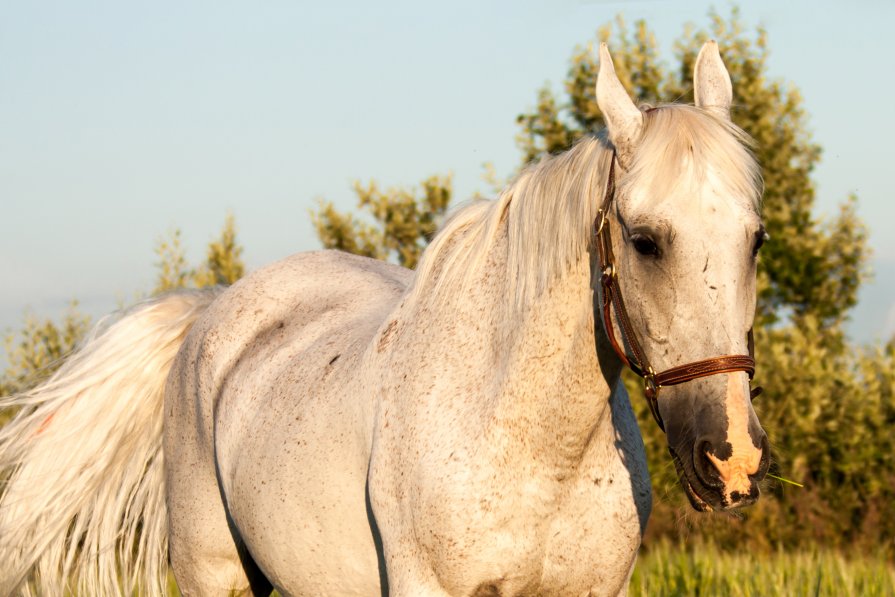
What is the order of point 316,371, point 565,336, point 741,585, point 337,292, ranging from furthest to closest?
point 741,585, point 337,292, point 316,371, point 565,336

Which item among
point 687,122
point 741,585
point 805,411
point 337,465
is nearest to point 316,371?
point 337,465

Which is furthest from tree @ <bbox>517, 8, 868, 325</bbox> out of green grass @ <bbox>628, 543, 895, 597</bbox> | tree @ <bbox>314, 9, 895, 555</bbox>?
green grass @ <bbox>628, 543, 895, 597</bbox>

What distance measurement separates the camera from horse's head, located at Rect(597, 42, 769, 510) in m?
2.91

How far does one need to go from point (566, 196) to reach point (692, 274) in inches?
21.9

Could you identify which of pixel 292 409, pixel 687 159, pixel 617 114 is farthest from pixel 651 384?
pixel 292 409

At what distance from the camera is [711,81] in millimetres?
3604

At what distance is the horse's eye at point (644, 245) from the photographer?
304 cm

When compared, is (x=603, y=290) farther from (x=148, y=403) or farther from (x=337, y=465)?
(x=148, y=403)

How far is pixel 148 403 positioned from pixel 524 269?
2.94 meters

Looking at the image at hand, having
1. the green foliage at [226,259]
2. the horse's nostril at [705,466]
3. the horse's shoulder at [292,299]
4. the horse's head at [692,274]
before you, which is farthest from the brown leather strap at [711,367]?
the green foliage at [226,259]

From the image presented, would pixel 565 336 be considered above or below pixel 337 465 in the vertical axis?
above

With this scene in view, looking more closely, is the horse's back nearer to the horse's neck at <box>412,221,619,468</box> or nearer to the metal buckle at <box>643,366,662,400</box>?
the horse's neck at <box>412,221,619,468</box>

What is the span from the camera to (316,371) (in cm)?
441

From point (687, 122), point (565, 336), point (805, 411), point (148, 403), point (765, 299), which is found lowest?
point (805, 411)
